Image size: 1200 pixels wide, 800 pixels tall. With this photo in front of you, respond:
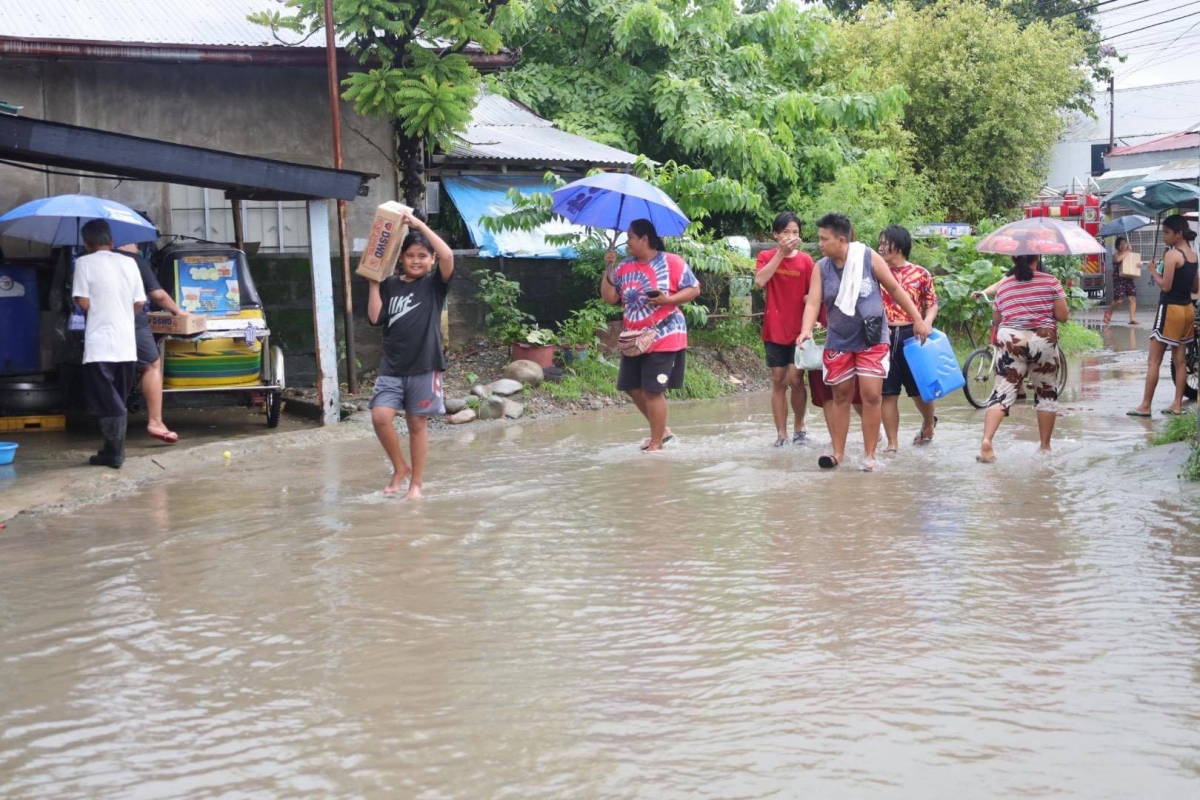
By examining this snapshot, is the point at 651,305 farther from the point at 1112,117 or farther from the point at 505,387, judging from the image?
the point at 1112,117

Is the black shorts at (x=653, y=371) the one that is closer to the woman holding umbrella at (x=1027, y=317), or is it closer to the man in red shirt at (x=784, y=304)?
the man in red shirt at (x=784, y=304)

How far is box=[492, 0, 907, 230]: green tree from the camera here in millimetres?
19719

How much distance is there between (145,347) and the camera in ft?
33.1

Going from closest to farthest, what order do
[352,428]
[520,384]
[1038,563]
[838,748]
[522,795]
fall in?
1. [522,795]
2. [838,748]
3. [1038,563]
4. [352,428]
5. [520,384]

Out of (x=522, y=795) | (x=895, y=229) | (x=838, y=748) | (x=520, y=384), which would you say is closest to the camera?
(x=522, y=795)

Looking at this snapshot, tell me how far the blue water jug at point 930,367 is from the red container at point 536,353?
5400 millimetres

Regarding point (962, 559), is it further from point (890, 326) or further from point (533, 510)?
point (890, 326)

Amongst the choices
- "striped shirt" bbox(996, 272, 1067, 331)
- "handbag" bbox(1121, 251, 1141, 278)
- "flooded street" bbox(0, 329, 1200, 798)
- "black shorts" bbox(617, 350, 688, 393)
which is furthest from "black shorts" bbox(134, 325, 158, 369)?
→ "handbag" bbox(1121, 251, 1141, 278)

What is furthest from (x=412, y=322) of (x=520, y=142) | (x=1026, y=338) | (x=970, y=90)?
(x=970, y=90)

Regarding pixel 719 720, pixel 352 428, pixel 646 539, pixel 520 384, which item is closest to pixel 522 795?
pixel 719 720

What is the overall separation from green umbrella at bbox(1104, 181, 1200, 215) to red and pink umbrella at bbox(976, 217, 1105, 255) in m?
8.28

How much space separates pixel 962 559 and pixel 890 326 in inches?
144

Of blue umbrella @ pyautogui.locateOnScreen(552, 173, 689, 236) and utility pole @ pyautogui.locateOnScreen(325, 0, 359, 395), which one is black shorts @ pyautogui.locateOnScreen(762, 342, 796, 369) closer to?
blue umbrella @ pyautogui.locateOnScreen(552, 173, 689, 236)

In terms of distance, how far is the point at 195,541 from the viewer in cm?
715
